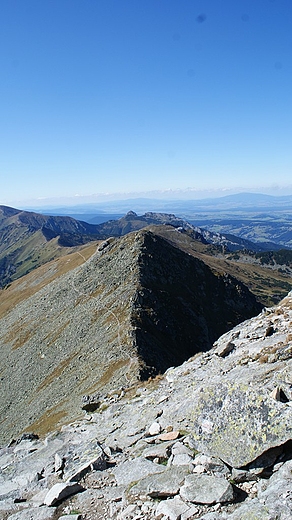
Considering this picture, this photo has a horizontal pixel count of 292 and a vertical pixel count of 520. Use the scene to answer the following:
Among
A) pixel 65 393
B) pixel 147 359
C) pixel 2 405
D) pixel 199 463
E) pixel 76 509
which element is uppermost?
pixel 199 463

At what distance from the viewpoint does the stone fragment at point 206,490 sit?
1127 centimetres

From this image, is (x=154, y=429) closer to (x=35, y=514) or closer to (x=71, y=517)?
(x=71, y=517)

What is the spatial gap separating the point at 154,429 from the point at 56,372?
1768 inches

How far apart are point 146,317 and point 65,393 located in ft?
60.6

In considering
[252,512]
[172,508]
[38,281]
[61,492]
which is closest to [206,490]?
[172,508]

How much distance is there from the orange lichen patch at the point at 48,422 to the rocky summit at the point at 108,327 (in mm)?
194

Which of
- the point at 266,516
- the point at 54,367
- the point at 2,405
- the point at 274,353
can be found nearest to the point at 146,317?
the point at 54,367

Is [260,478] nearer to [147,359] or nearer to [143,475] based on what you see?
[143,475]

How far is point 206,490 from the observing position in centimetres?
1176

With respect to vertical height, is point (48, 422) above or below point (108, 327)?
below

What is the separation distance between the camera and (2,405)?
60719mm

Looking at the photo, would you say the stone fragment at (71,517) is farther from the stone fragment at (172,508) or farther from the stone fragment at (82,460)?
the stone fragment at (172,508)

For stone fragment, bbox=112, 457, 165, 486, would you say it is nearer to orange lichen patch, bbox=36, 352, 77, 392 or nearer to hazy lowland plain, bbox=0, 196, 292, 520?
hazy lowland plain, bbox=0, 196, 292, 520

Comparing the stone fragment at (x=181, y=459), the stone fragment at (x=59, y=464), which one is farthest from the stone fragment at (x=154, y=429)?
the stone fragment at (x=59, y=464)
